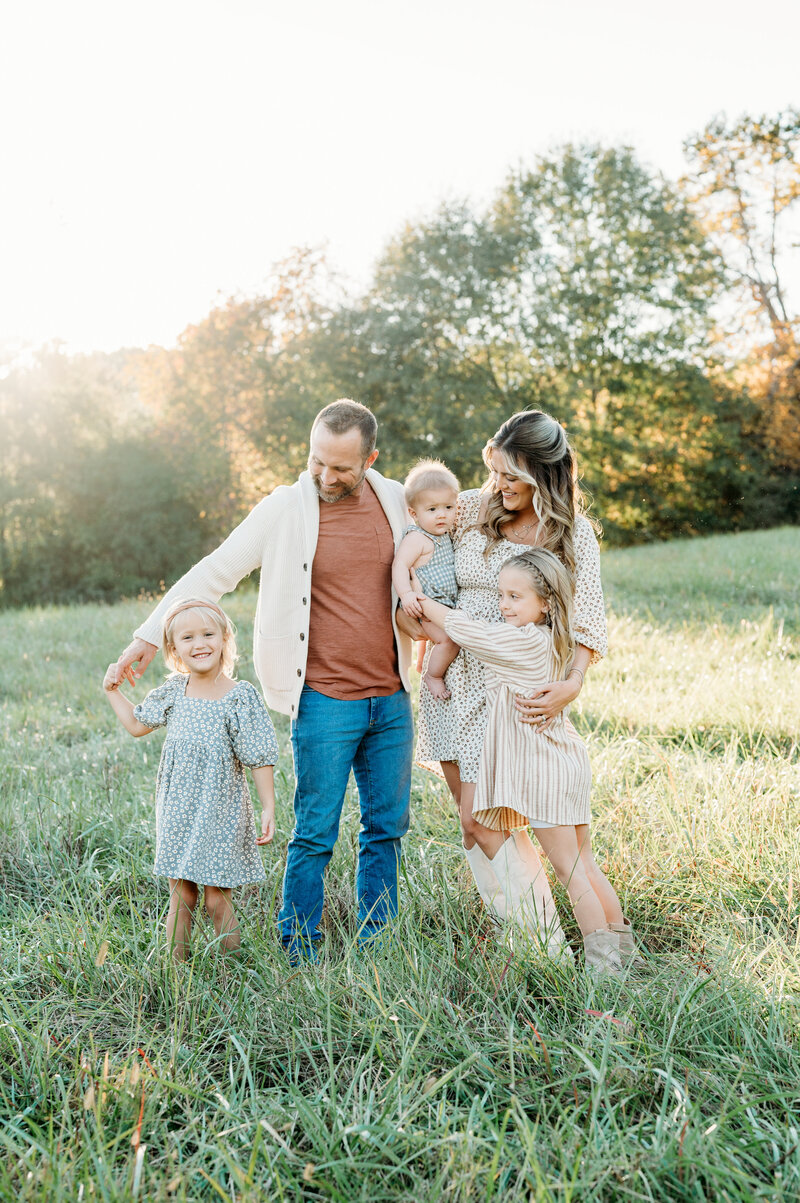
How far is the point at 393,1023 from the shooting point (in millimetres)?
2711

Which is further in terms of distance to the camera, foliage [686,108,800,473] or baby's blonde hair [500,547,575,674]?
foliage [686,108,800,473]

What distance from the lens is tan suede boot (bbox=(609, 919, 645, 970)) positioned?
10.2ft

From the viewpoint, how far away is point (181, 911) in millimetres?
3322

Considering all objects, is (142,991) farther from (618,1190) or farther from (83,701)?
(83,701)

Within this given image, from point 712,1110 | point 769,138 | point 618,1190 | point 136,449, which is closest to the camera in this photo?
point 618,1190

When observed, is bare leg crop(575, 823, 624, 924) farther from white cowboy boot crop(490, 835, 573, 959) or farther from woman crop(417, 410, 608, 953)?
white cowboy boot crop(490, 835, 573, 959)

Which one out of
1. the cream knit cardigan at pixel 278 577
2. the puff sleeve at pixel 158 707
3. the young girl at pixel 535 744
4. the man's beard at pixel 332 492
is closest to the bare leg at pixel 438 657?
the young girl at pixel 535 744

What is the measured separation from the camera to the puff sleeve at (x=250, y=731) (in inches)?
129

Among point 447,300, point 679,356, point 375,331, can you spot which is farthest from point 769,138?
point 375,331

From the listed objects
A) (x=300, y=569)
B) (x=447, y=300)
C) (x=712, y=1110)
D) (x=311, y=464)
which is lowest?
(x=712, y=1110)

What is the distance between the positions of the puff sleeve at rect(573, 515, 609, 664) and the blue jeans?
0.77 meters

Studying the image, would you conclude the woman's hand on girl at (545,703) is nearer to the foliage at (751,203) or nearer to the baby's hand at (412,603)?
the baby's hand at (412,603)

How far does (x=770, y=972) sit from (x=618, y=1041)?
0.77 m

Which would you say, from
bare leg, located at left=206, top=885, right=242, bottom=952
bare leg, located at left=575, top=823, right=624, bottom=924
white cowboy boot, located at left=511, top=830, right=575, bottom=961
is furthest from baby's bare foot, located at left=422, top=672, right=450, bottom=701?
bare leg, located at left=206, top=885, right=242, bottom=952
